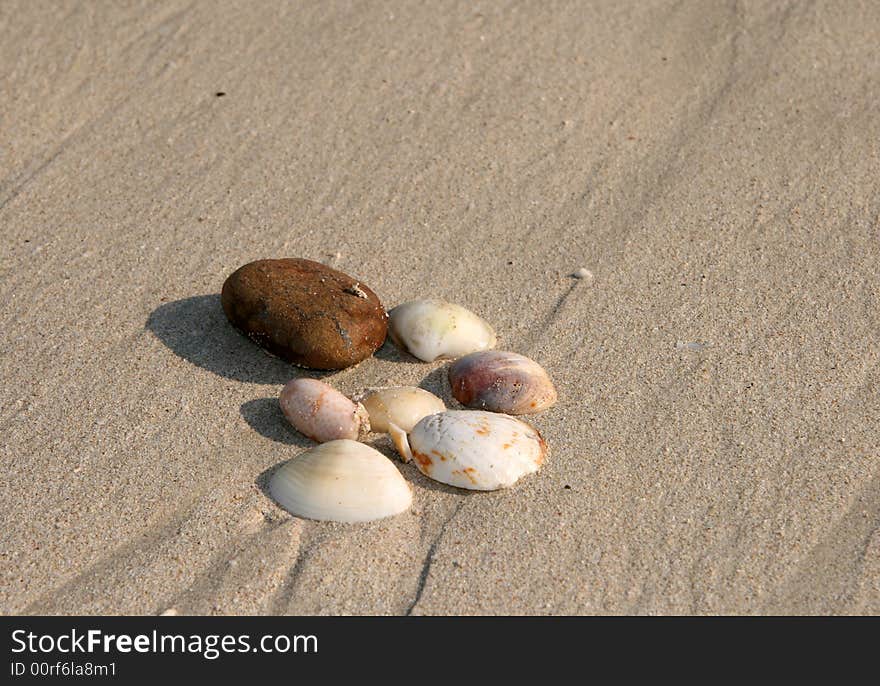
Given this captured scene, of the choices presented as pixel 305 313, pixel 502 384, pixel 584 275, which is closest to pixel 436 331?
pixel 502 384

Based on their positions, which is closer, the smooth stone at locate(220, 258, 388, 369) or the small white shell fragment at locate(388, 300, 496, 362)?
the smooth stone at locate(220, 258, 388, 369)

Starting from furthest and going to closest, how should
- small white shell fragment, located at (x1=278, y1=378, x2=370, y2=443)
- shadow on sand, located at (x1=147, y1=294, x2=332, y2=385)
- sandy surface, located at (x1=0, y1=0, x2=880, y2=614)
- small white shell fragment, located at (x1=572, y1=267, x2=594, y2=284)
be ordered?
small white shell fragment, located at (x1=572, y1=267, x2=594, y2=284) < shadow on sand, located at (x1=147, y1=294, x2=332, y2=385) < small white shell fragment, located at (x1=278, y1=378, x2=370, y2=443) < sandy surface, located at (x1=0, y1=0, x2=880, y2=614)

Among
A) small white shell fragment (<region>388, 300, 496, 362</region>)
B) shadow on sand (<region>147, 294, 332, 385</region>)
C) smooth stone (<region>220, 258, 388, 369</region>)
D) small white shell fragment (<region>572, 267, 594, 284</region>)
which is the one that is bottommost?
shadow on sand (<region>147, 294, 332, 385</region>)

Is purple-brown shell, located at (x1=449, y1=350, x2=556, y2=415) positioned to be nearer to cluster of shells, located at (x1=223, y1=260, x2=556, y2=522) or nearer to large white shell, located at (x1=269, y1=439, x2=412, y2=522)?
cluster of shells, located at (x1=223, y1=260, x2=556, y2=522)

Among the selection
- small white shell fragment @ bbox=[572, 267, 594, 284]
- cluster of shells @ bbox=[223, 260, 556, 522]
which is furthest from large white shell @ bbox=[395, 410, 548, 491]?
small white shell fragment @ bbox=[572, 267, 594, 284]

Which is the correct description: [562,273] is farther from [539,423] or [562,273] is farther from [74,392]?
[74,392]

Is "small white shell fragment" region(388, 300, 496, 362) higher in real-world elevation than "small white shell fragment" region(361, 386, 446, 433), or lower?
higher

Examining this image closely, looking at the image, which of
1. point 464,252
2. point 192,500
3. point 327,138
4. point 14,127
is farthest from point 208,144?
point 192,500
